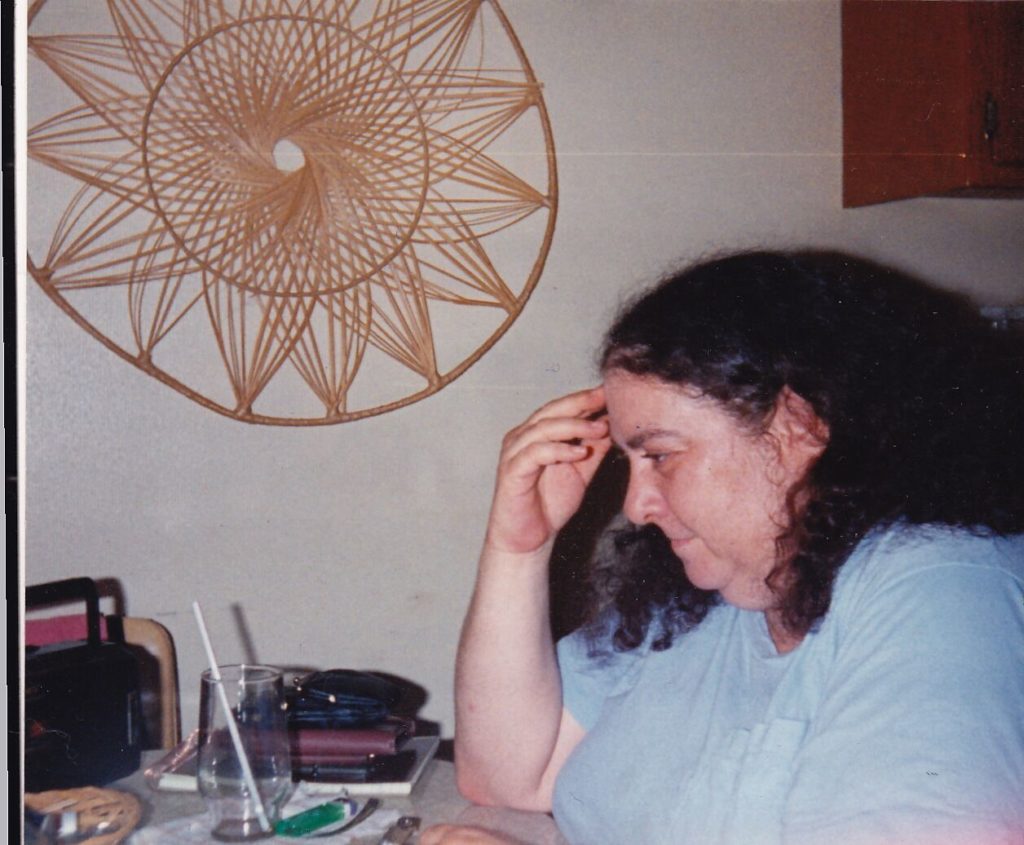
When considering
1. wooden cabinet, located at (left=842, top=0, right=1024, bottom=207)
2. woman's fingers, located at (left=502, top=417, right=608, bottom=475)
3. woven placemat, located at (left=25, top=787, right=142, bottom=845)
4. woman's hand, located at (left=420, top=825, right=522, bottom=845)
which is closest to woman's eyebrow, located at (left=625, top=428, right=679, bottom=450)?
woman's fingers, located at (left=502, top=417, right=608, bottom=475)

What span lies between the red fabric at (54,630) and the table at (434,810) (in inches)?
12.3

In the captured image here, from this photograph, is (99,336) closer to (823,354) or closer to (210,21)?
(210,21)

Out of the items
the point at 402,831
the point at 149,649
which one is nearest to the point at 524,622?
the point at 402,831

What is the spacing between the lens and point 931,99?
1275 mm

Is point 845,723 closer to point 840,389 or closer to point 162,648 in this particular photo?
point 840,389

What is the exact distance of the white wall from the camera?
4.77ft

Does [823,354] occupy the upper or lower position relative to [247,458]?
upper

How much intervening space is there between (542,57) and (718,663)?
3.27 feet

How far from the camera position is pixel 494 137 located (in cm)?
146

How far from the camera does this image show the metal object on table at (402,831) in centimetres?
77

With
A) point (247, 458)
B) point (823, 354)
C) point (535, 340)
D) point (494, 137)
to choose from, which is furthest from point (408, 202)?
point (823, 354)

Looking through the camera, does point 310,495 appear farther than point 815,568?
Yes

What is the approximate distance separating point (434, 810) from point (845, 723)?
407 millimetres

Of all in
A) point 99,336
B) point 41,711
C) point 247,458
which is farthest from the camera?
point 247,458
